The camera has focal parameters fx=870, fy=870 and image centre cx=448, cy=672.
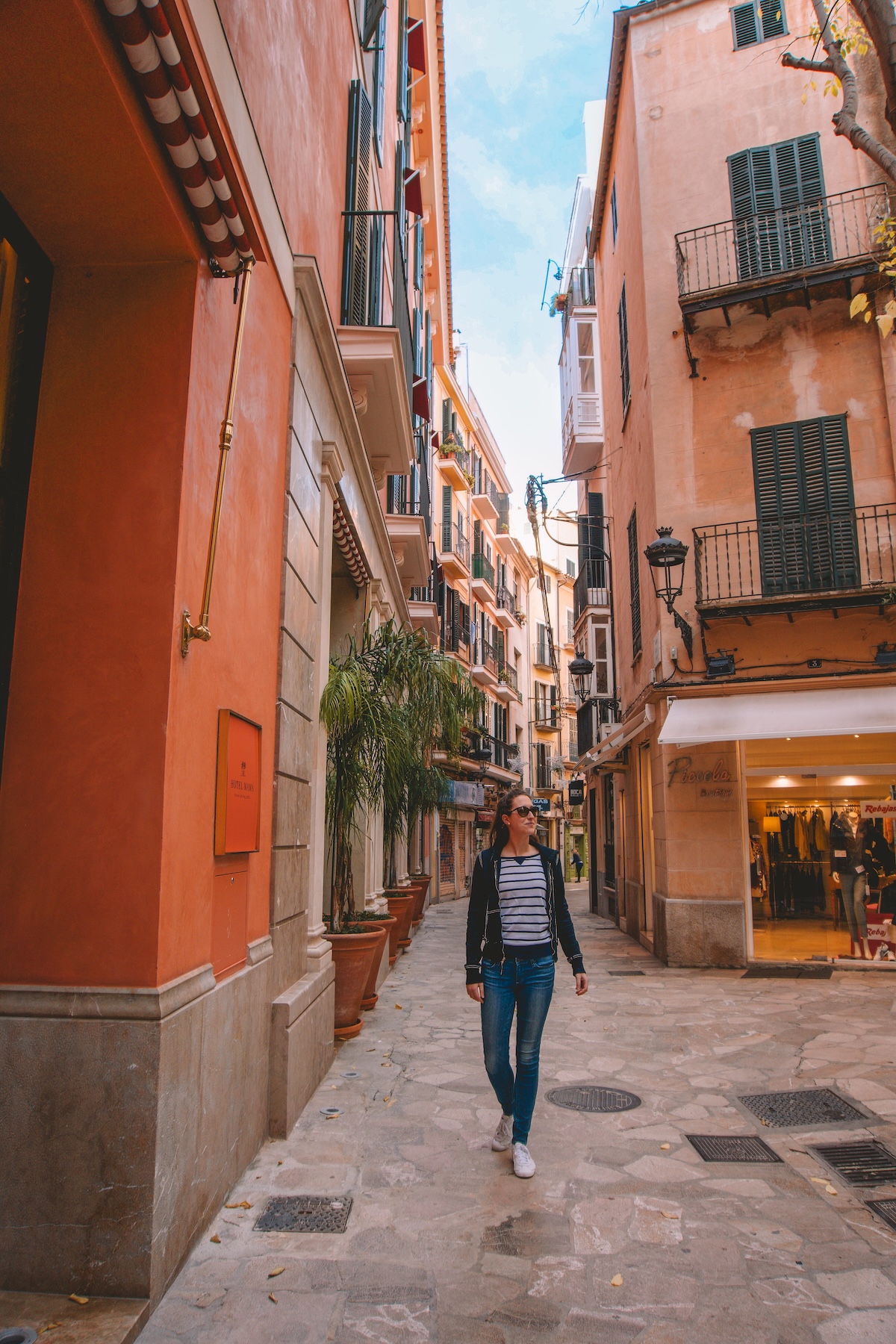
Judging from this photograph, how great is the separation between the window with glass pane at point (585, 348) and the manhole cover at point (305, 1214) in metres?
17.9

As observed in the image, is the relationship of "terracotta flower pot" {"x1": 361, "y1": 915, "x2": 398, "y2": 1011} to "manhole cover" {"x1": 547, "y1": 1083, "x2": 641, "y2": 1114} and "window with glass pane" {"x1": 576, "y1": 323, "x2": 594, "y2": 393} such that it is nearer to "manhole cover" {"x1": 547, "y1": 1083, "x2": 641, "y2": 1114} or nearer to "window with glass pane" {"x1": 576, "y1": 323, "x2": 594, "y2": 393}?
→ "manhole cover" {"x1": 547, "y1": 1083, "x2": 641, "y2": 1114}

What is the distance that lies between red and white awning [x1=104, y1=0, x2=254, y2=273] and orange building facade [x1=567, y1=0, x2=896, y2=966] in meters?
8.04

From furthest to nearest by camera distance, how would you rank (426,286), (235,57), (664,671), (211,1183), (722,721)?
(426,286) → (664,671) → (722,721) → (235,57) → (211,1183)

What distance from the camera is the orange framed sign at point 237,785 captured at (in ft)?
12.5

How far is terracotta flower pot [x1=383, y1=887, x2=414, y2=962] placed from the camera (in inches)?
438

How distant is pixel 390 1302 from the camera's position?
118 inches

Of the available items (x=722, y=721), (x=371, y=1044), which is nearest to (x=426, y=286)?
(x=722, y=721)

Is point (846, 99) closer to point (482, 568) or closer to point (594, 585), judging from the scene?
point (594, 585)

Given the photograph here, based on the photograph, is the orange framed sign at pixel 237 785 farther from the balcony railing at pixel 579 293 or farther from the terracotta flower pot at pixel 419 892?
the balcony railing at pixel 579 293

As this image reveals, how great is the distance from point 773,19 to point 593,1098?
48.5ft

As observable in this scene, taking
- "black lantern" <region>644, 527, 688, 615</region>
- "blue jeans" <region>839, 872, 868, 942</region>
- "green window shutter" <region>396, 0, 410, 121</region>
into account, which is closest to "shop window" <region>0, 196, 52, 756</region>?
"black lantern" <region>644, 527, 688, 615</region>

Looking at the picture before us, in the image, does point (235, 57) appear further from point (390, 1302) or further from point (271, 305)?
point (390, 1302)

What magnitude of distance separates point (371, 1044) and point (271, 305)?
5.33 metres

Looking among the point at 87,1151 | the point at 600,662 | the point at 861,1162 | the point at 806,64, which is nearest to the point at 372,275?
the point at 806,64
